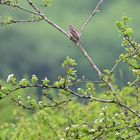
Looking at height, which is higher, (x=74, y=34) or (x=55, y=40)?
(x=55, y=40)

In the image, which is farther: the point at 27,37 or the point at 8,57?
the point at 27,37

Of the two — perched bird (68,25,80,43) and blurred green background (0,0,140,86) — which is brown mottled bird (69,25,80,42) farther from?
blurred green background (0,0,140,86)

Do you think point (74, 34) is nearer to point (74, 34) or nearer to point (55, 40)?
point (74, 34)

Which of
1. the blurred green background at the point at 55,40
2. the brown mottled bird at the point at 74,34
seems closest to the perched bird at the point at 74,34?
the brown mottled bird at the point at 74,34

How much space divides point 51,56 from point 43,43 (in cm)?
402

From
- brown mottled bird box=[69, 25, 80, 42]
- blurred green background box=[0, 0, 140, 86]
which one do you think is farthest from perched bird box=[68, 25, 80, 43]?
blurred green background box=[0, 0, 140, 86]

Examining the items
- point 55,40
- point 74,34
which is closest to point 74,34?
point 74,34

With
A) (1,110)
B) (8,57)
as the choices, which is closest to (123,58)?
(1,110)

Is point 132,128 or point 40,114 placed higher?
point 40,114

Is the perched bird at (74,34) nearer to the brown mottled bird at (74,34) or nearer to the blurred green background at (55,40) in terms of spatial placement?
the brown mottled bird at (74,34)

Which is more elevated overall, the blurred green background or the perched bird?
the blurred green background

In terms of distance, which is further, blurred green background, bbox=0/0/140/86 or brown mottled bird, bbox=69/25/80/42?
blurred green background, bbox=0/0/140/86

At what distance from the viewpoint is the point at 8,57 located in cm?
11119

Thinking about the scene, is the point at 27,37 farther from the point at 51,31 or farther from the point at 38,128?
the point at 38,128
